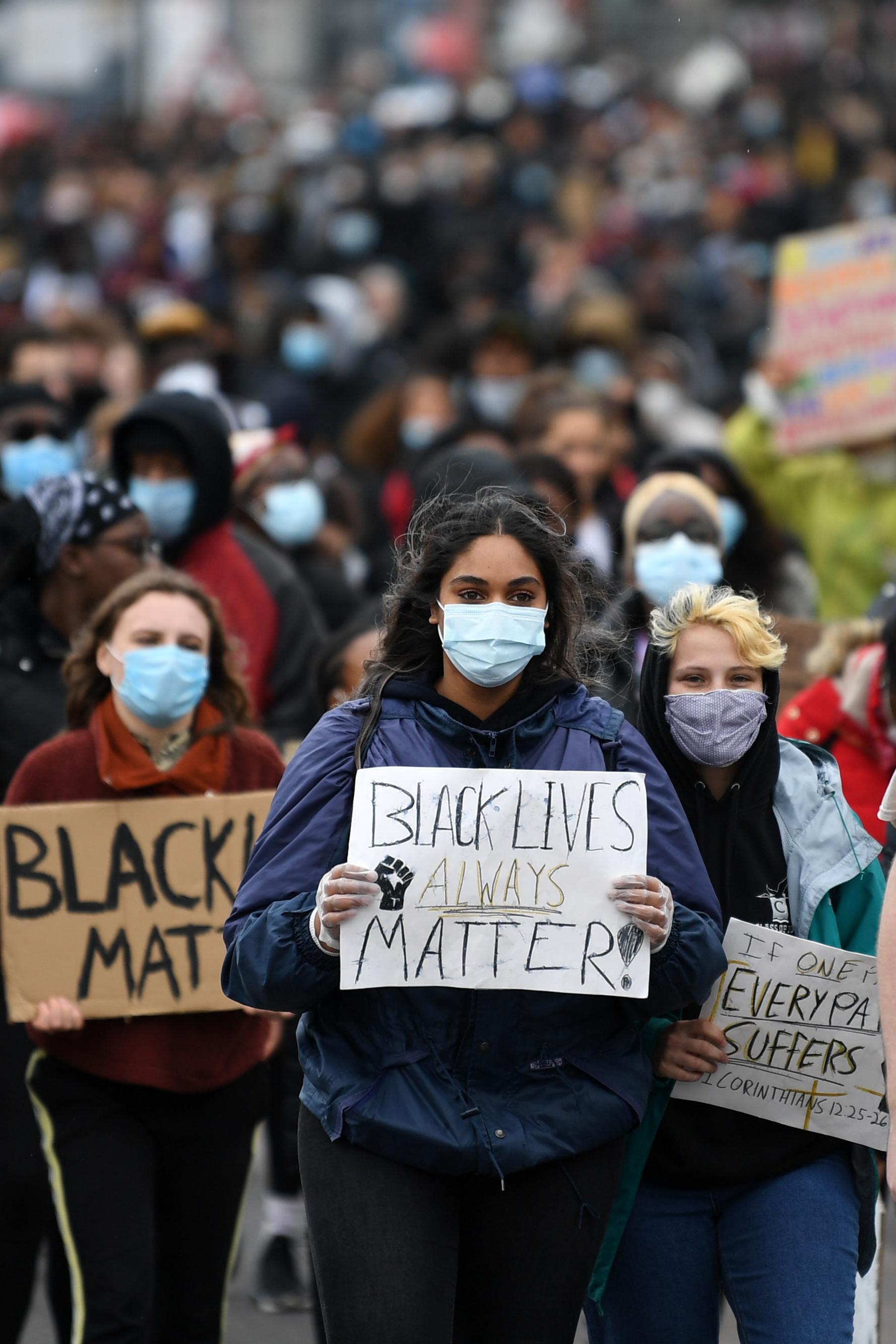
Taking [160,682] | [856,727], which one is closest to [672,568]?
[856,727]

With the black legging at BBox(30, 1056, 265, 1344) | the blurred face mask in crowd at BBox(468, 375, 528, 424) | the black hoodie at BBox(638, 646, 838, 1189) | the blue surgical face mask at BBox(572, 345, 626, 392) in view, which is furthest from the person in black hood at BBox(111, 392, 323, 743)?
the blue surgical face mask at BBox(572, 345, 626, 392)

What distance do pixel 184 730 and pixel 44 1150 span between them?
97cm

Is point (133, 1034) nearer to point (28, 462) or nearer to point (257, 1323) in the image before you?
point (257, 1323)

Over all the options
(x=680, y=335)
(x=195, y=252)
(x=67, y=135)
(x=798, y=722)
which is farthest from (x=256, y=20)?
(x=798, y=722)

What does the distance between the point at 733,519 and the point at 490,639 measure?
11.7ft

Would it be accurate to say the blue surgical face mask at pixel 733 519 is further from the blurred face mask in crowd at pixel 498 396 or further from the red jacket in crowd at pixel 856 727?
the blurred face mask in crowd at pixel 498 396

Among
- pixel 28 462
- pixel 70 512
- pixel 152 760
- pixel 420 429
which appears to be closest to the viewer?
pixel 152 760

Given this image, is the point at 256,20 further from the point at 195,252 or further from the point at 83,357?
the point at 83,357

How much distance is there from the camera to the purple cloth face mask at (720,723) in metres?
3.95

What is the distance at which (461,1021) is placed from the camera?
362cm

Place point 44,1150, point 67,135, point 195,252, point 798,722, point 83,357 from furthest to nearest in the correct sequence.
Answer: point 67,135
point 195,252
point 83,357
point 798,722
point 44,1150

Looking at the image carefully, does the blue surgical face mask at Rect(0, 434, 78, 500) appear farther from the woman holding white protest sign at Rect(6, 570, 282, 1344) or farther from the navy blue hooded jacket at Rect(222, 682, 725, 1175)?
the navy blue hooded jacket at Rect(222, 682, 725, 1175)

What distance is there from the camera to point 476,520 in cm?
378

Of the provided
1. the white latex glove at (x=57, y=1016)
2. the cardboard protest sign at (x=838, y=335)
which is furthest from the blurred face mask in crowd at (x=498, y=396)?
the white latex glove at (x=57, y=1016)
